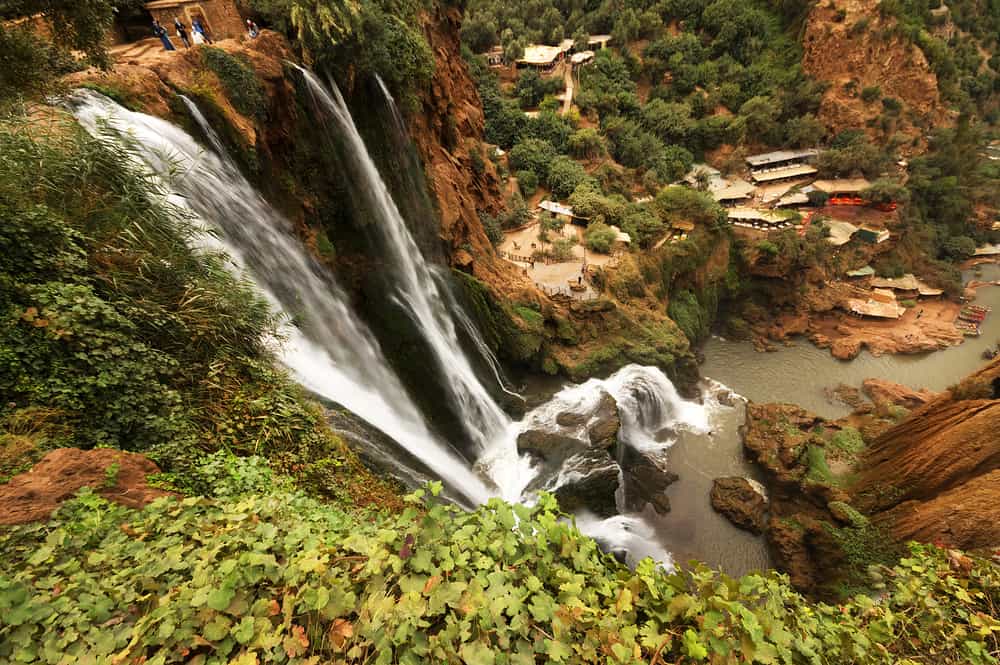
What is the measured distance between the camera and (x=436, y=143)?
56.1 feet

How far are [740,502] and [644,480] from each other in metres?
2.96

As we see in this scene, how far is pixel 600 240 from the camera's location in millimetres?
20500

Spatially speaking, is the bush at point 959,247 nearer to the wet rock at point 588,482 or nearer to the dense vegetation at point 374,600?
the wet rock at point 588,482

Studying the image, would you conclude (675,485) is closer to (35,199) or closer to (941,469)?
(941,469)

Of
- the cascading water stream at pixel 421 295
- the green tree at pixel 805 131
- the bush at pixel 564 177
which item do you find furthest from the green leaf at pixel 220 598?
the green tree at pixel 805 131

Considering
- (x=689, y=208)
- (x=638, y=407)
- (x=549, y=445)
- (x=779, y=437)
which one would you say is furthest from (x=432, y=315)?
(x=689, y=208)

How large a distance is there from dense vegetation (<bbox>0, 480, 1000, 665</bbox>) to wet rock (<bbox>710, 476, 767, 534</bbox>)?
11.7 m

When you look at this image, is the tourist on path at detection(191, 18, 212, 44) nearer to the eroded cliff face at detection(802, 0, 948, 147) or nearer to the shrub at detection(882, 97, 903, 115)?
the eroded cliff face at detection(802, 0, 948, 147)

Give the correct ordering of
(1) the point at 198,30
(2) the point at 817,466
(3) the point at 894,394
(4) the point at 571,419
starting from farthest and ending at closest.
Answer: (3) the point at 894,394 < (2) the point at 817,466 < (4) the point at 571,419 < (1) the point at 198,30

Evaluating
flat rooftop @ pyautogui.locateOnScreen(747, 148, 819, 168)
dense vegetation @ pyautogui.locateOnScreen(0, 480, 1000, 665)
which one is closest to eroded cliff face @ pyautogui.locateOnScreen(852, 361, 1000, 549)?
dense vegetation @ pyautogui.locateOnScreen(0, 480, 1000, 665)

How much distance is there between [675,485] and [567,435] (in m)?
4.59

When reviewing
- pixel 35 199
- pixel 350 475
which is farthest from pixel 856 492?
pixel 35 199

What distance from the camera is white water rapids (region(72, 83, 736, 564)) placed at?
7.29 m

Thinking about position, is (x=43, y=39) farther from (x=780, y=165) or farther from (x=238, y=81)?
(x=780, y=165)
